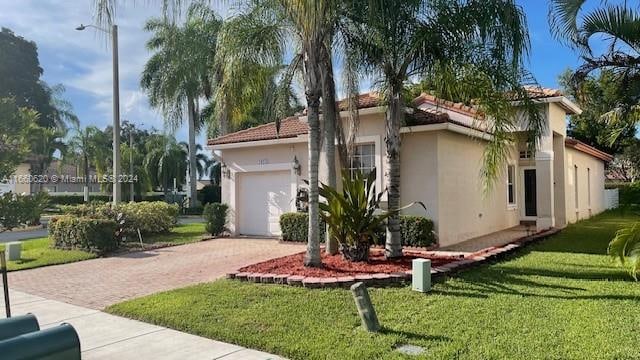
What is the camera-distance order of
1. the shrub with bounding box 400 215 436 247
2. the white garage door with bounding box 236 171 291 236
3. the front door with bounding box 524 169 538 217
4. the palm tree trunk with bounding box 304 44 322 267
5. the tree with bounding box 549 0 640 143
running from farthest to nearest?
the front door with bounding box 524 169 538 217 → the white garage door with bounding box 236 171 291 236 → the shrub with bounding box 400 215 436 247 → the tree with bounding box 549 0 640 143 → the palm tree trunk with bounding box 304 44 322 267

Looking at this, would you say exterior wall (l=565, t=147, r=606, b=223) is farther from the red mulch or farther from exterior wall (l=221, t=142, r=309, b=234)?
the red mulch

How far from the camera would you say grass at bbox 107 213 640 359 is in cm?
559

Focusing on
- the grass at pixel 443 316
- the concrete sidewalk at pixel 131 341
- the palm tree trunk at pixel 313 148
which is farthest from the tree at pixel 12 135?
the palm tree trunk at pixel 313 148

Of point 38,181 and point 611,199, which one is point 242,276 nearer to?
point 611,199

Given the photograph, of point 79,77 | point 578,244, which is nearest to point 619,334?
point 79,77

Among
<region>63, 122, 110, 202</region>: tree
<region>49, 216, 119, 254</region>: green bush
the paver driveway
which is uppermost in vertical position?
<region>63, 122, 110, 202</region>: tree

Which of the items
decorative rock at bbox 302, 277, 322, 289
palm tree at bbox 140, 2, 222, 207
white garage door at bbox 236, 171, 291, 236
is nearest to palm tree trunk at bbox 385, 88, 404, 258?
decorative rock at bbox 302, 277, 322, 289

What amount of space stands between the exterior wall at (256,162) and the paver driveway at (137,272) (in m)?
2.54

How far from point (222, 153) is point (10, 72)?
151 ft

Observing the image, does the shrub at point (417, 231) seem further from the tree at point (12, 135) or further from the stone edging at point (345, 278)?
the tree at point (12, 135)

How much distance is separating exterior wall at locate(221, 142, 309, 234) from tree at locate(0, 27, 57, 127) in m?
42.7

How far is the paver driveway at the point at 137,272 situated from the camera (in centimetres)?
933

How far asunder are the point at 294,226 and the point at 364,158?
301 centimetres

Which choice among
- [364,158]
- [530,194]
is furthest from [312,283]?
[530,194]
